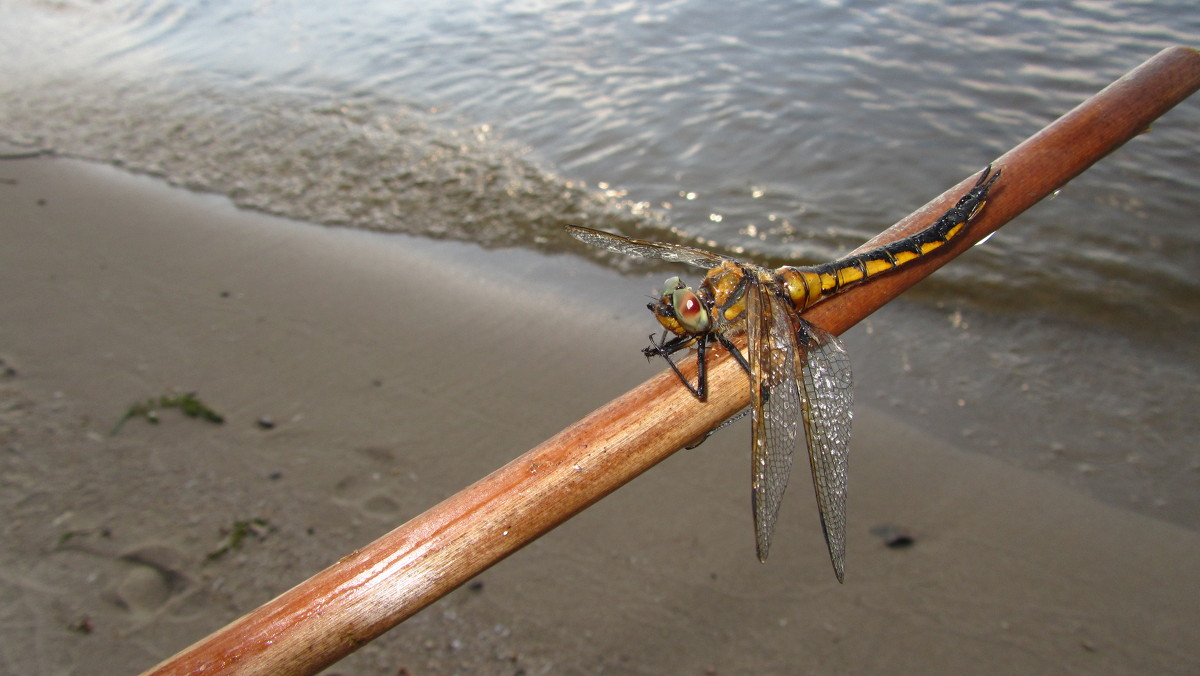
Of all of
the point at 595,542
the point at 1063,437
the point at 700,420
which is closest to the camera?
the point at 700,420

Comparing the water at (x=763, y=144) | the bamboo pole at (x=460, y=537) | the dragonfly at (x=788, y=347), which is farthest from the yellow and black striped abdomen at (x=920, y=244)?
the water at (x=763, y=144)

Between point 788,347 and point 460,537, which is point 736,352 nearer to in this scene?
point 788,347

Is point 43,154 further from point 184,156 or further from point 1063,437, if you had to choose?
point 1063,437

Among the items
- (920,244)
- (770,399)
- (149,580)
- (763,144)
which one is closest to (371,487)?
(149,580)

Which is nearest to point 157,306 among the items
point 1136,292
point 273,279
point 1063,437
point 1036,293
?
point 273,279

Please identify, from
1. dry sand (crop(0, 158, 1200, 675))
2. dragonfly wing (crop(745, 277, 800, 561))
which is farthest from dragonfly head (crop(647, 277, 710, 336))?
dry sand (crop(0, 158, 1200, 675))

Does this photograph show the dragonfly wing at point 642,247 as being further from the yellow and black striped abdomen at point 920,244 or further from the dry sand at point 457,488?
the dry sand at point 457,488

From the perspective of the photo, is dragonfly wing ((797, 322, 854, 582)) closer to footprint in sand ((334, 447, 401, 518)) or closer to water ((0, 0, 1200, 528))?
water ((0, 0, 1200, 528))
